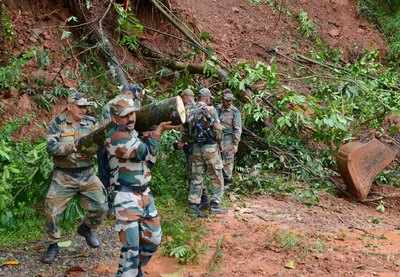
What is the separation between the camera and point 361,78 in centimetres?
1099

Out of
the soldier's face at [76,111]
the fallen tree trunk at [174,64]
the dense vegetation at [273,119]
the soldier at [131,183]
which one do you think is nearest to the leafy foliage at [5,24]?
the dense vegetation at [273,119]

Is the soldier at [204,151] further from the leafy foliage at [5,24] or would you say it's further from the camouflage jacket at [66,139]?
the leafy foliage at [5,24]

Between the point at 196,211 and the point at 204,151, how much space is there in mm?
823

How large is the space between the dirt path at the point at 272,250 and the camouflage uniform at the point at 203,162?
42cm

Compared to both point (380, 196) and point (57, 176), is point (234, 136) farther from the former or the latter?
point (57, 176)

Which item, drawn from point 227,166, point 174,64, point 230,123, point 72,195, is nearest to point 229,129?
point 230,123

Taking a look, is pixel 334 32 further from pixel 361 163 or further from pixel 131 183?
pixel 131 183

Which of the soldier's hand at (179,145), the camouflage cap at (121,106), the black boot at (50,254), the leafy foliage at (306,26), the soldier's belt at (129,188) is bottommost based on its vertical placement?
the black boot at (50,254)

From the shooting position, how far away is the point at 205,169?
321 inches

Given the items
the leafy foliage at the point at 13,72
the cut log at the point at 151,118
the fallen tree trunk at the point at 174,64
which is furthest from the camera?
the fallen tree trunk at the point at 174,64

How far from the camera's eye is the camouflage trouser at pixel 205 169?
797 cm

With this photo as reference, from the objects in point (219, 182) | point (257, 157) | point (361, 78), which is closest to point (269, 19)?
point (361, 78)

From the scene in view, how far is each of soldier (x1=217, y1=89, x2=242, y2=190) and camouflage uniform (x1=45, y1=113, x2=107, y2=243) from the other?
2949 mm

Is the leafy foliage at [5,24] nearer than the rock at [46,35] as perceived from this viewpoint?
Yes
